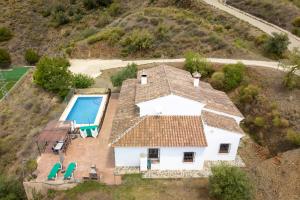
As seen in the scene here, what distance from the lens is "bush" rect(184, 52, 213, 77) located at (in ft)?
103

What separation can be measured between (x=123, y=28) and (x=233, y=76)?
21.5 m

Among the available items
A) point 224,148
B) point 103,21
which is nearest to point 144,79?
point 224,148

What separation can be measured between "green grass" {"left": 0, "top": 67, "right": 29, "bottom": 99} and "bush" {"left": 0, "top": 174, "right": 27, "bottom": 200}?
21319mm

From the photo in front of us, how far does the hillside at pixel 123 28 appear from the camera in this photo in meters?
39.7

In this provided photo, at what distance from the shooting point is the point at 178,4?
53.6 m

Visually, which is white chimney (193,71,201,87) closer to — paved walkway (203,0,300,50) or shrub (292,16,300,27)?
paved walkway (203,0,300,50)

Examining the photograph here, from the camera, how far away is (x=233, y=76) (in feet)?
96.4

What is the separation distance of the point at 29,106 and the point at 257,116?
2289cm

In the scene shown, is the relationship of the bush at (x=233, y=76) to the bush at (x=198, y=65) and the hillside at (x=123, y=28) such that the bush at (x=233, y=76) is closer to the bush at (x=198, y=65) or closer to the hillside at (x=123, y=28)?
the bush at (x=198, y=65)

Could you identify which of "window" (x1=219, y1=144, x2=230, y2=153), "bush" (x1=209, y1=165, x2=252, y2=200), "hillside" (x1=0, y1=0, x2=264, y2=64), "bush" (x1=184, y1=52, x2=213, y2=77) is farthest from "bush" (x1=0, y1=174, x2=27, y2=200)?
"hillside" (x1=0, y1=0, x2=264, y2=64)

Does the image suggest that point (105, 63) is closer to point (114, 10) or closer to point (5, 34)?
point (114, 10)

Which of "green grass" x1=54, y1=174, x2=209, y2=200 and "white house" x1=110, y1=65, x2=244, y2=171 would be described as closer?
"green grass" x1=54, y1=174, x2=209, y2=200

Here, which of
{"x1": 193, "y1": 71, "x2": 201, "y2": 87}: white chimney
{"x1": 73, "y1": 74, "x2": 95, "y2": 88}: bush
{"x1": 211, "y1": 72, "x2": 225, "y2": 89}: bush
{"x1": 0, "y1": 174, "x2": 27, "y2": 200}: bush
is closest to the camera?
{"x1": 0, "y1": 174, "x2": 27, "y2": 200}: bush

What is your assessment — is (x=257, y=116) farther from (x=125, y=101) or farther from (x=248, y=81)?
(x=125, y=101)
